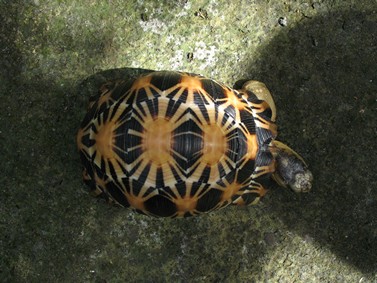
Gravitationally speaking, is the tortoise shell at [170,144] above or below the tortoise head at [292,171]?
above

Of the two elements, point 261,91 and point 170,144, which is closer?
point 170,144

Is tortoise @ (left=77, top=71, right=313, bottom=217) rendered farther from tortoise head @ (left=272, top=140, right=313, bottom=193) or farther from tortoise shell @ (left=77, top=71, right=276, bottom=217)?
tortoise head @ (left=272, top=140, right=313, bottom=193)

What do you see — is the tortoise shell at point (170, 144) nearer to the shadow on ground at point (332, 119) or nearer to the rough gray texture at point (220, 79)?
the rough gray texture at point (220, 79)

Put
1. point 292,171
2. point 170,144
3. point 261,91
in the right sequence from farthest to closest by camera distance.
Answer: point 261,91 < point 292,171 < point 170,144

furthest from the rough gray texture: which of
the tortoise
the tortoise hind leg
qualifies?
the tortoise

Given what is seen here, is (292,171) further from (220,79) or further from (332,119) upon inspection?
(220,79)

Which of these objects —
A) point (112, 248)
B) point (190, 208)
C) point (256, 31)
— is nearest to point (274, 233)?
point (190, 208)

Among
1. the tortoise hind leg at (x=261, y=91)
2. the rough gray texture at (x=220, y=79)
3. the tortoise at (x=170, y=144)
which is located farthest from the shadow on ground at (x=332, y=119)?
the tortoise at (x=170, y=144)

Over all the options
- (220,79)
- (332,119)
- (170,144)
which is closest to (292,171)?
(332,119)
